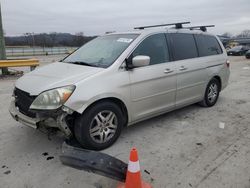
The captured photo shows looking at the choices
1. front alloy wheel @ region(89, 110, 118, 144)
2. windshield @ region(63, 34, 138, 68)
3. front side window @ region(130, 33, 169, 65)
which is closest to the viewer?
front alloy wheel @ region(89, 110, 118, 144)

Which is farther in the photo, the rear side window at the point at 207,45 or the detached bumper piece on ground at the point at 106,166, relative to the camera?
the rear side window at the point at 207,45

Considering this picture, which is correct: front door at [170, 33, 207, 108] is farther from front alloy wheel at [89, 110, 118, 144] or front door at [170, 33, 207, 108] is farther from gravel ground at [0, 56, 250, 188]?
front alloy wheel at [89, 110, 118, 144]

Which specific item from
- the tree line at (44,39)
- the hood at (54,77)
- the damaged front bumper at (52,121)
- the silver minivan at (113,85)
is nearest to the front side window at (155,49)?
the silver minivan at (113,85)

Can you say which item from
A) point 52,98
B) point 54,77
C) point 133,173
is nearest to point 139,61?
point 54,77

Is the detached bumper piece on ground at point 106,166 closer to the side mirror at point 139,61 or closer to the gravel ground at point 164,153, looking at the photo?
the gravel ground at point 164,153

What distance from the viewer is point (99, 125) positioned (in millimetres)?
3473

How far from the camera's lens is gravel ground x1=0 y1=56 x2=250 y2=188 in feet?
9.39

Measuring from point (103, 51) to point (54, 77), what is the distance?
3.47 ft

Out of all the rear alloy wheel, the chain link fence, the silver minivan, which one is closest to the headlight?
the silver minivan

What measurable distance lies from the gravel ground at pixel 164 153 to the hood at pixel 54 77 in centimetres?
79

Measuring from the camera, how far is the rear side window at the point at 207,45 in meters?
5.30

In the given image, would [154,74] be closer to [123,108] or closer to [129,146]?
[123,108]

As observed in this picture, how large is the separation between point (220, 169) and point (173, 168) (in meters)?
0.59

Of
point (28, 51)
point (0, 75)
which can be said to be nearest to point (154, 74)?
point (0, 75)
